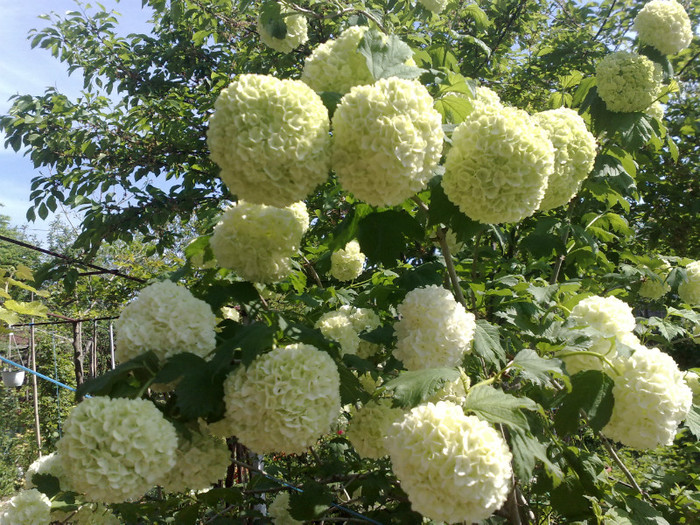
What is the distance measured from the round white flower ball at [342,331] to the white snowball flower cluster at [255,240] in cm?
56

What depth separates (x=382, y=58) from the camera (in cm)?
166

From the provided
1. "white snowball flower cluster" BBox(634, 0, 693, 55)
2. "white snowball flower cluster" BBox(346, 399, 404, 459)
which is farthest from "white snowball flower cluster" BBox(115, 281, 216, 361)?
→ "white snowball flower cluster" BBox(634, 0, 693, 55)

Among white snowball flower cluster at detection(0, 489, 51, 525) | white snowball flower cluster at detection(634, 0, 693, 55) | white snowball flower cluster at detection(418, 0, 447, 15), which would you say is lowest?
white snowball flower cluster at detection(0, 489, 51, 525)

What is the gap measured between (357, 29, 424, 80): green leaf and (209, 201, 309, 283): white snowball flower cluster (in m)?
0.61

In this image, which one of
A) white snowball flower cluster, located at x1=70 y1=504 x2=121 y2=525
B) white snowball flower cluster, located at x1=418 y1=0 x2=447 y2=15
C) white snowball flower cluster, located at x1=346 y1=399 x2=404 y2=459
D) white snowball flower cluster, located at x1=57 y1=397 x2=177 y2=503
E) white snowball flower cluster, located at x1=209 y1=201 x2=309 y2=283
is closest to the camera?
white snowball flower cluster, located at x1=57 y1=397 x2=177 y2=503

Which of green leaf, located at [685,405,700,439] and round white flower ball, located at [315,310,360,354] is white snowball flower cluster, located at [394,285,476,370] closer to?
round white flower ball, located at [315,310,360,354]

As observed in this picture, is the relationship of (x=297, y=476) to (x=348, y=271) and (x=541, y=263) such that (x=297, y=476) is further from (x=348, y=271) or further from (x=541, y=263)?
(x=541, y=263)

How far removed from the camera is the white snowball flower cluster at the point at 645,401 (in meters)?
1.67

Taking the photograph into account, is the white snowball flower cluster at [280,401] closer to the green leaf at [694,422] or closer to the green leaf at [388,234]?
the green leaf at [388,234]

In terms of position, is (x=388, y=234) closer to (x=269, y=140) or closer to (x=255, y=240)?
(x=255, y=240)

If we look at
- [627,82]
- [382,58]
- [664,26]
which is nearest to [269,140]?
[382,58]

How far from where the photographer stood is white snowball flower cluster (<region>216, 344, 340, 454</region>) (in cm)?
141

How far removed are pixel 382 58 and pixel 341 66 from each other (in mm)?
191

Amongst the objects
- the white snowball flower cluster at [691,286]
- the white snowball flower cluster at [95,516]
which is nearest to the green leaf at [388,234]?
the white snowball flower cluster at [95,516]
